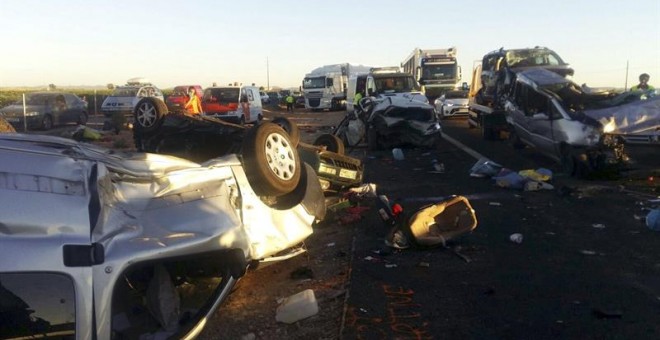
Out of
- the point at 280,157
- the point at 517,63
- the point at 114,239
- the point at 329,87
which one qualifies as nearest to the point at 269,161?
the point at 280,157

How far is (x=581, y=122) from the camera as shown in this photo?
10.2 metres

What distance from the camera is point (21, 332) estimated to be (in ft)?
8.81

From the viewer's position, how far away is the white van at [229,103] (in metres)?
24.2

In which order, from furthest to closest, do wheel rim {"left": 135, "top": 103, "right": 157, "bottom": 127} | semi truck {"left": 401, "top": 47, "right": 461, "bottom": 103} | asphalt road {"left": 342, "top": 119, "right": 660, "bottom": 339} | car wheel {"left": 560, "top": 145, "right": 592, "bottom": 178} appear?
semi truck {"left": 401, "top": 47, "right": 461, "bottom": 103}, car wheel {"left": 560, "top": 145, "right": 592, "bottom": 178}, wheel rim {"left": 135, "top": 103, "right": 157, "bottom": 127}, asphalt road {"left": 342, "top": 119, "right": 660, "bottom": 339}

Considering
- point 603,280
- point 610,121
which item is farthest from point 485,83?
point 603,280

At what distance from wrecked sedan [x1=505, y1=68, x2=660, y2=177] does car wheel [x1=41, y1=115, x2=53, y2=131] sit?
19.0 metres

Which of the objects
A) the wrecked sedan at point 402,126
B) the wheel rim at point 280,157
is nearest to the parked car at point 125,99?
the wrecked sedan at point 402,126

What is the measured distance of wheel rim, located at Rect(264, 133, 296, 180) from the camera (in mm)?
5074

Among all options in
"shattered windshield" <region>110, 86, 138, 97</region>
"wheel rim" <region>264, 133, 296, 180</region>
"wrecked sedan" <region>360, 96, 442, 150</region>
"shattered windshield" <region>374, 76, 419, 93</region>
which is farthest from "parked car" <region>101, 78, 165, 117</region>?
"wheel rim" <region>264, 133, 296, 180</region>

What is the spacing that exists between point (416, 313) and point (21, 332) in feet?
9.04

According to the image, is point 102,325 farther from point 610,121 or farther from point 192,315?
point 610,121

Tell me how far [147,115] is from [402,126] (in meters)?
9.17

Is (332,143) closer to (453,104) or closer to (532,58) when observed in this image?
(532,58)

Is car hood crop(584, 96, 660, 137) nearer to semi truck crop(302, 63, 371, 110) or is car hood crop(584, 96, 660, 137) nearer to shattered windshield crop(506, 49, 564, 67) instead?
shattered windshield crop(506, 49, 564, 67)
